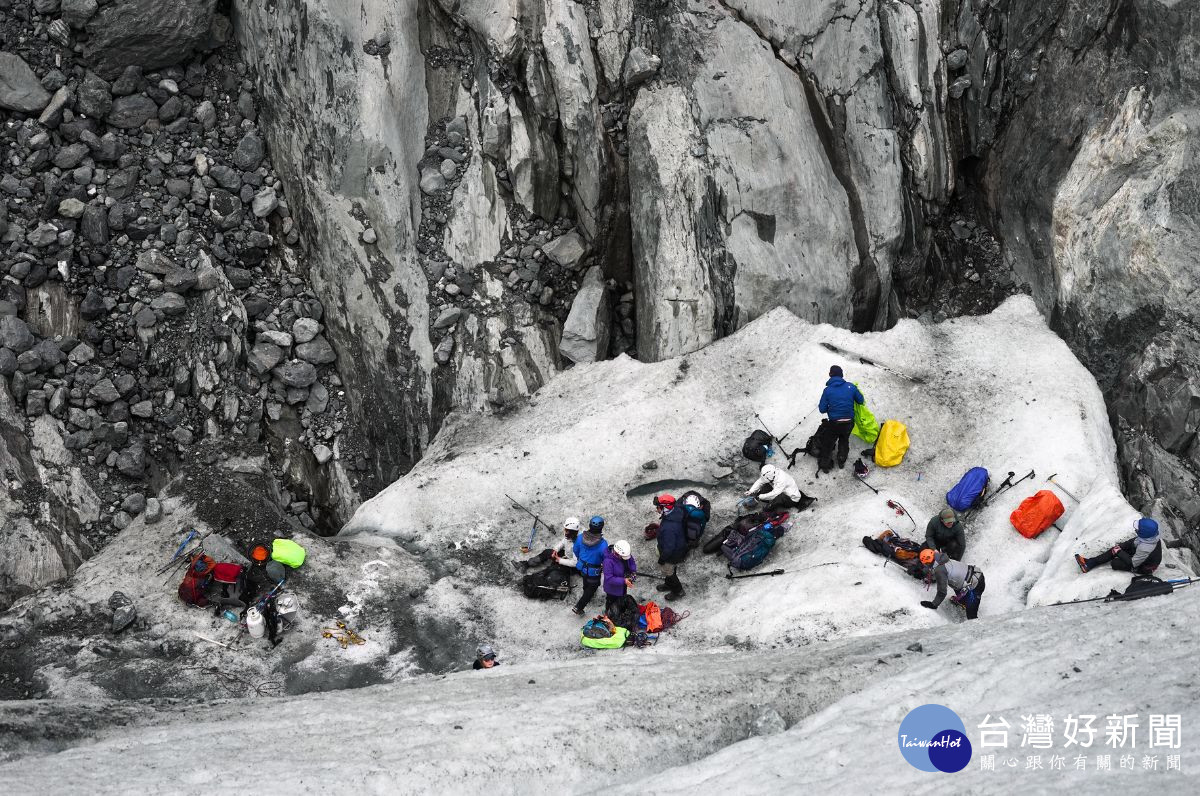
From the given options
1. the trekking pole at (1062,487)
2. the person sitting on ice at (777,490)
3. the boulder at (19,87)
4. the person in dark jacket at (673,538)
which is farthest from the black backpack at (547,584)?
the boulder at (19,87)

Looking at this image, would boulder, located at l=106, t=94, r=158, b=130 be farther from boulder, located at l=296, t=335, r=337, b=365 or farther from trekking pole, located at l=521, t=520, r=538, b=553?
trekking pole, located at l=521, t=520, r=538, b=553

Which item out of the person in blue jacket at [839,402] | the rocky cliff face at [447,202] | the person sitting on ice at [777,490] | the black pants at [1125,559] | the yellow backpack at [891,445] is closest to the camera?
the black pants at [1125,559]

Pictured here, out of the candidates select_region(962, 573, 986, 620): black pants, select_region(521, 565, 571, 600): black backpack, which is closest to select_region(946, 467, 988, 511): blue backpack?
select_region(962, 573, 986, 620): black pants

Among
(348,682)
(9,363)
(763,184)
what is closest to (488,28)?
(763,184)

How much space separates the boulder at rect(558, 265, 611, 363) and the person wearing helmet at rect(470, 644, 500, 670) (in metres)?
7.88

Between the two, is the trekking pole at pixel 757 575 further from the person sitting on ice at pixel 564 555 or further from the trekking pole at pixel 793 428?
the trekking pole at pixel 793 428

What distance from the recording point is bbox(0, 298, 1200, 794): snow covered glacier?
872cm

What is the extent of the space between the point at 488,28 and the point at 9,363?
11.8 meters

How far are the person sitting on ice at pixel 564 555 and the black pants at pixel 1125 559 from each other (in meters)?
7.21

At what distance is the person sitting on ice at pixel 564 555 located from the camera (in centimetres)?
1444

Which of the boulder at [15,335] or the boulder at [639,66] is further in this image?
the boulder at [639,66]

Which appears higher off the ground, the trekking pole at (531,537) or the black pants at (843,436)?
the black pants at (843,436)

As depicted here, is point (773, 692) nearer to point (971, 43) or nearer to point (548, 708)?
point (548, 708)

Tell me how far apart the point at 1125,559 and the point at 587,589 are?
7.09m
